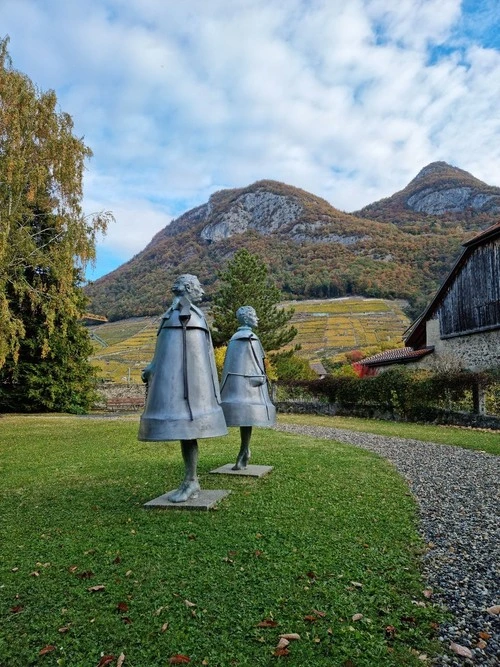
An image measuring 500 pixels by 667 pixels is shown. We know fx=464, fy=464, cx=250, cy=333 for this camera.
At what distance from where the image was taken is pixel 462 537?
4.59 m

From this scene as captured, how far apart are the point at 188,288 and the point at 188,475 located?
2.24m

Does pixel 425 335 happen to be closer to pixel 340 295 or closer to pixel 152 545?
pixel 152 545

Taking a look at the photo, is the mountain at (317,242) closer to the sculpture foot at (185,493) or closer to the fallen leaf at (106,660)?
the sculpture foot at (185,493)

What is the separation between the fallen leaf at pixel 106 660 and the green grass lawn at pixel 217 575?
26 millimetres

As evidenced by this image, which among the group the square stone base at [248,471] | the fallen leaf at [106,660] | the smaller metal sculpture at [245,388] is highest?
the smaller metal sculpture at [245,388]

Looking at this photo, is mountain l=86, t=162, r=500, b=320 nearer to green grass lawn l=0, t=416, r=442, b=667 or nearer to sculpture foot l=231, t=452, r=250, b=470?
sculpture foot l=231, t=452, r=250, b=470

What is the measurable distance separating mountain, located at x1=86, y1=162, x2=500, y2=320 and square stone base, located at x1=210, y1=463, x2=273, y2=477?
1755 inches

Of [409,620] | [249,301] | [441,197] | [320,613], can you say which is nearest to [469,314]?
[249,301]

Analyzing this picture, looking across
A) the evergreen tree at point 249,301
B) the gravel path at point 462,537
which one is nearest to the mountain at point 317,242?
the evergreen tree at point 249,301

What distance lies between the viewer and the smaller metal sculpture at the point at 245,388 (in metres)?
6.80

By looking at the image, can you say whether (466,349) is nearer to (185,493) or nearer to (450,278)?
(450,278)

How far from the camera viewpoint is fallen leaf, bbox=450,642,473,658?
2615 mm

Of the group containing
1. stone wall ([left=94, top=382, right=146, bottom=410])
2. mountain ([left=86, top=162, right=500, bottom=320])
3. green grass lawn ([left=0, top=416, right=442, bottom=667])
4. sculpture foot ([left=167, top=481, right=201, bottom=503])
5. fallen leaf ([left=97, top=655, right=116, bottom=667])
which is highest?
mountain ([left=86, top=162, right=500, bottom=320])

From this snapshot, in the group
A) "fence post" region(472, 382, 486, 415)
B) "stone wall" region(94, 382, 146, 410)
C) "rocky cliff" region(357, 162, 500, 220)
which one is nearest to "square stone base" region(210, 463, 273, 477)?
"fence post" region(472, 382, 486, 415)
